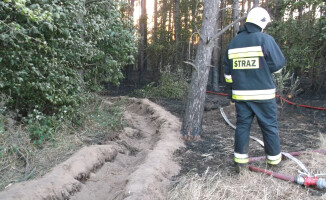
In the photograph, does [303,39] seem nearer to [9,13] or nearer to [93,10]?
[93,10]

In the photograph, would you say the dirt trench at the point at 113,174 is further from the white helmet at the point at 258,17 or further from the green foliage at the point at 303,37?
the green foliage at the point at 303,37

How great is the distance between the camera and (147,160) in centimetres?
462

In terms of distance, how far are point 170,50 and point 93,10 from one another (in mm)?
13770

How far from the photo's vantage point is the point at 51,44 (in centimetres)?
540

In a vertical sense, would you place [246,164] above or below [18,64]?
below

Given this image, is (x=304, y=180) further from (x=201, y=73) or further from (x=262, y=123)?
(x=201, y=73)

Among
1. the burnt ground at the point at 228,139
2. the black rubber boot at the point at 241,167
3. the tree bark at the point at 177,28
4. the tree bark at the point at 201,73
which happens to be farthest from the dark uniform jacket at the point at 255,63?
the tree bark at the point at 177,28

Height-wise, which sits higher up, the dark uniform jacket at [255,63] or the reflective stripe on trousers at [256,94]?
the dark uniform jacket at [255,63]

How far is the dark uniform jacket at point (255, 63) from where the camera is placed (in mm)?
3906

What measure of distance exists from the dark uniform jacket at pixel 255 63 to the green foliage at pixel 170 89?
30.2ft

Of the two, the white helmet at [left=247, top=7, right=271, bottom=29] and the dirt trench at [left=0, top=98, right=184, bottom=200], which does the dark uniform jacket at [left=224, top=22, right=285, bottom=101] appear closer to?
the white helmet at [left=247, top=7, right=271, bottom=29]

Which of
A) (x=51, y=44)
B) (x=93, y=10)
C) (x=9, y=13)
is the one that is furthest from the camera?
(x=93, y=10)

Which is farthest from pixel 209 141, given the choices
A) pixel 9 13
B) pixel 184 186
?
pixel 9 13

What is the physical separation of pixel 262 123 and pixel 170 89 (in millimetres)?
9906
